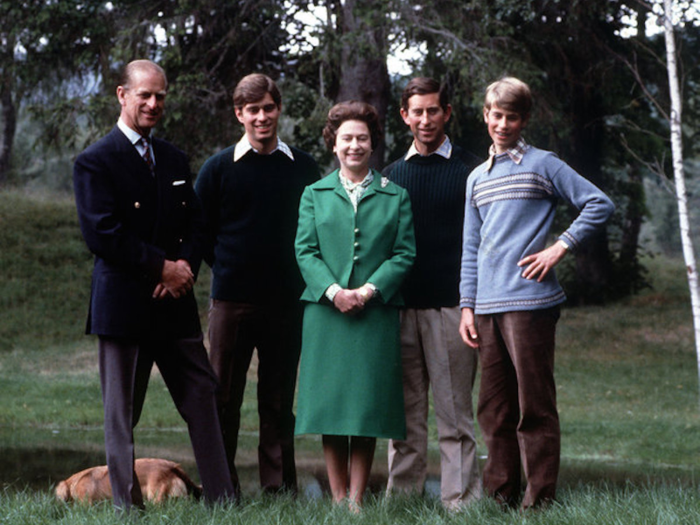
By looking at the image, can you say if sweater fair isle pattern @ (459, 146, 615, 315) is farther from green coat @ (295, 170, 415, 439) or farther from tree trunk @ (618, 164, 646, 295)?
tree trunk @ (618, 164, 646, 295)

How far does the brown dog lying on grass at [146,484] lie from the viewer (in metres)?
5.73

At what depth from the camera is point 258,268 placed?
5891mm

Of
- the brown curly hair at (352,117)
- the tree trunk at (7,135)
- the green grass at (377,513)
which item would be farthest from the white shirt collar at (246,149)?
the tree trunk at (7,135)

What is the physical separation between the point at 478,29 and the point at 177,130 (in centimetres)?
503

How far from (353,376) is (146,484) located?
1.42 metres

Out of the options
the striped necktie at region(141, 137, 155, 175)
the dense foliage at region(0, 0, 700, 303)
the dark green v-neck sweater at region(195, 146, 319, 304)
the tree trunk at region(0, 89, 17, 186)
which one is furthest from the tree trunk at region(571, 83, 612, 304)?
the tree trunk at region(0, 89, 17, 186)

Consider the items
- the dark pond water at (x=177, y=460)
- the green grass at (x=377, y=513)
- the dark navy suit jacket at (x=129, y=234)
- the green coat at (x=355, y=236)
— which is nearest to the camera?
the green grass at (x=377, y=513)

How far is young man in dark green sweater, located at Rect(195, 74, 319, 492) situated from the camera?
5.89 metres

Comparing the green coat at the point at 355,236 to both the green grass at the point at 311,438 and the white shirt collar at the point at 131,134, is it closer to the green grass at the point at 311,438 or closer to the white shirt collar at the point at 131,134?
the white shirt collar at the point at 131,134

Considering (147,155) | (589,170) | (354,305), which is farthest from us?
(589,170)

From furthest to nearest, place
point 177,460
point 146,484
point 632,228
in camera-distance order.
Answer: point 632,228 < point 177,460 < point 146,484

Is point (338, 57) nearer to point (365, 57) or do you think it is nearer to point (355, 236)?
point (365, 57)

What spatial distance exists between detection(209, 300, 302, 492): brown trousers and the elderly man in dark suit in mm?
773

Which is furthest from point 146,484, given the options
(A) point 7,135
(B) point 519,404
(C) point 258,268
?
(A) point 7,135
